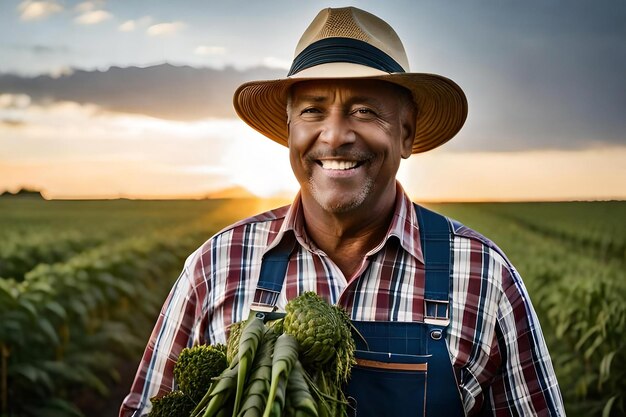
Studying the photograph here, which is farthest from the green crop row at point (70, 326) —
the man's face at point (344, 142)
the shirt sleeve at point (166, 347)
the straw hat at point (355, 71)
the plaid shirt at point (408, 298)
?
the man's face at point (344, 142)

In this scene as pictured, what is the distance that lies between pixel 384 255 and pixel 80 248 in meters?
7.73

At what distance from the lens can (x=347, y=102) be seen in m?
2.34

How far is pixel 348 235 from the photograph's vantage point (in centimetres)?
248

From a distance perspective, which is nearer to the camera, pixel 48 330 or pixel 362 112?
pixel 362 112

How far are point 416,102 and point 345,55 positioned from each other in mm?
350

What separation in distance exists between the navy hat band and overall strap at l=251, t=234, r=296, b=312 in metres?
0.55

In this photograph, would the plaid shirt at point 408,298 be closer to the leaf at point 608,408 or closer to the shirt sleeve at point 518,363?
the shirt sleeve at point 518,363

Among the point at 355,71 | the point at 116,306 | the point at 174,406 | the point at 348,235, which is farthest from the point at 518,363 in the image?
the point at 116,306

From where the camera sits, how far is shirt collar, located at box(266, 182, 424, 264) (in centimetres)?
242

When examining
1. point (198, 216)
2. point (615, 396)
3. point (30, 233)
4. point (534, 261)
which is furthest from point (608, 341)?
point (198, 216)

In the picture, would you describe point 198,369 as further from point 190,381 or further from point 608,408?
point 608,408

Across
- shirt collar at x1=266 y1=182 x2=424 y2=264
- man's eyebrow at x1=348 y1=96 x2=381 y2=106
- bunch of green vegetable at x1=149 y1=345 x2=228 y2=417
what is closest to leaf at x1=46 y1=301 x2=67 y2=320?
shirt collar at x1=266 y1=182 x2=424 y2=264

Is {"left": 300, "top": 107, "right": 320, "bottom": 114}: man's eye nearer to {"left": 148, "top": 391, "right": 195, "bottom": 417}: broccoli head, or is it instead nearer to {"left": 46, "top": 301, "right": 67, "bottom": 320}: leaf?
{"left": 148, "top": 391, "right": 195, "bottom": 417}: broccoli head

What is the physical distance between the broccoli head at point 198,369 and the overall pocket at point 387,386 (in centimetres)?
A: 45
